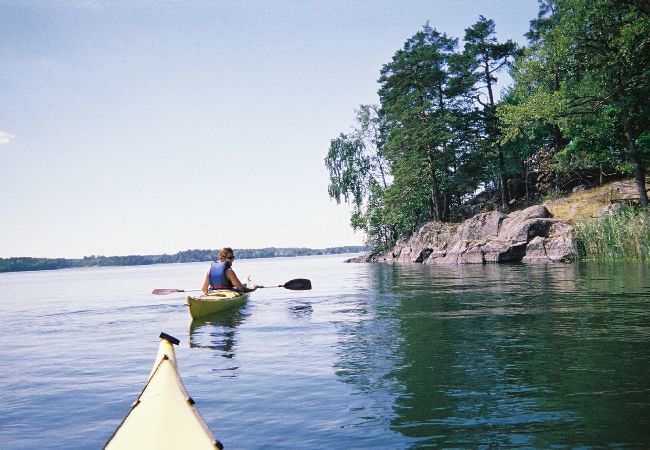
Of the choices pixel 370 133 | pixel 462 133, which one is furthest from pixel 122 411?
pixel 370 133

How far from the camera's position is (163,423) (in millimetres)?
3619

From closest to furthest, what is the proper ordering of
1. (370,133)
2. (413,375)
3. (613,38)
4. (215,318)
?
(413,375)
(215,318)
(613,38)
(370,133)

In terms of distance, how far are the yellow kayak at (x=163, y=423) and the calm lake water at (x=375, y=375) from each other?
1006 millimetres

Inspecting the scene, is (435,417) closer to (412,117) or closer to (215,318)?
(215,318)

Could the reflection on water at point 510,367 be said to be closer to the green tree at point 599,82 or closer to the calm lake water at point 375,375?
the calm lake water at point 375,375

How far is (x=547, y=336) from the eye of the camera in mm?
8688

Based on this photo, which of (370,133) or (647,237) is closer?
(647,237)

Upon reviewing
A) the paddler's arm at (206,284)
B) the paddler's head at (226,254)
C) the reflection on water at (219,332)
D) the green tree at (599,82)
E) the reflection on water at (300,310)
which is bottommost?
the reflection on water at (219,332)

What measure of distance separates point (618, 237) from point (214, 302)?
1766 centimetres

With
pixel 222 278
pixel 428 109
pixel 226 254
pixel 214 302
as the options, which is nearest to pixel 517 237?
pixel 428 109

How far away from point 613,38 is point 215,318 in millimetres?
22972

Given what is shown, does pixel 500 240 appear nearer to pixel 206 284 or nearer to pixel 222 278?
Answer: pixel 222 278

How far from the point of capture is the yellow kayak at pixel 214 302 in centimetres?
1342

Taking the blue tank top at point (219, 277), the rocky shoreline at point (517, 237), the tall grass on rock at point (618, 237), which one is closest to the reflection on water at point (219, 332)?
the blue tank top at point (219, 277)
